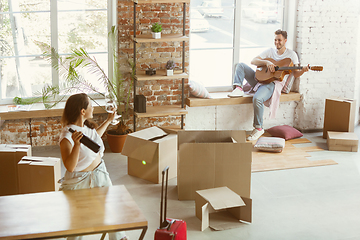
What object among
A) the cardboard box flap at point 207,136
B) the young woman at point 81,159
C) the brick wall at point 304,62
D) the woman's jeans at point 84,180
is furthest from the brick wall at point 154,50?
the woman's jeans at point 84,180

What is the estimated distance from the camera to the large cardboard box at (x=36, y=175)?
12.9ft

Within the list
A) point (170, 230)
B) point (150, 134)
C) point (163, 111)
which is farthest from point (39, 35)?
point (170, 230)

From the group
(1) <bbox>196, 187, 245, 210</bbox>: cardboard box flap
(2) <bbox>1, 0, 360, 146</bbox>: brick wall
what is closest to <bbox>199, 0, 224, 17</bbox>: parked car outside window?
(2) <bbox>1, 0, 360, 146</bbox>: brick wall

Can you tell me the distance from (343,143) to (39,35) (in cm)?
436

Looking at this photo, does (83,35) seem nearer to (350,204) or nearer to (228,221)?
(228,221)

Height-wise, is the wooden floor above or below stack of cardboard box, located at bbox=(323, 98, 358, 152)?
below

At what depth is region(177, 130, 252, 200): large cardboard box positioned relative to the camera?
13.5 ft

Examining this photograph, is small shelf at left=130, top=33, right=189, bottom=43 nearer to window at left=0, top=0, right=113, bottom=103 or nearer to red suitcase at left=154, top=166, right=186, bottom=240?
window at left=0, top=0, right=113, bottom=103

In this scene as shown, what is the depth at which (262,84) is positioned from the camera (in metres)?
6.42

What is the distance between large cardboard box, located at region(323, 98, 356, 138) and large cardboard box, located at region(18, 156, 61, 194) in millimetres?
4199

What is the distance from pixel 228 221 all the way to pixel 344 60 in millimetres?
4041

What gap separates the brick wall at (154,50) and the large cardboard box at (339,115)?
7.06 feet

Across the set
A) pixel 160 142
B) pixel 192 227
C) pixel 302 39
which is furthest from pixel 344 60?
pixel 192 227

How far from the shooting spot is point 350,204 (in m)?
4.30
